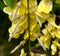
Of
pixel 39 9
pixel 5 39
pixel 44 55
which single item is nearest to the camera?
pixel 39 9

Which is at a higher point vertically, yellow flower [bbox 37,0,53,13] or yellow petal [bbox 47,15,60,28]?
yellow flower [bbox 37,0,53,13]

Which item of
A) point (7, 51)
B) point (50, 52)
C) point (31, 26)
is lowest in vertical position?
point (7, 51)

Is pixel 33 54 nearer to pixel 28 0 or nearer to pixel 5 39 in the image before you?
pixel 28 0

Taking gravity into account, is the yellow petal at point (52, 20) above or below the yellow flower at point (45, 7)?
below

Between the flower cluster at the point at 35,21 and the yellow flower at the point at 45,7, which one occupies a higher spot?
the yellow flower at the point at 45,7

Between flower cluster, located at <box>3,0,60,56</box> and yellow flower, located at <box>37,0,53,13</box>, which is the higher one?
yellow flower, located at <box>37,0,53,13</box>

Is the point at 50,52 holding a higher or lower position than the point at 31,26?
lower

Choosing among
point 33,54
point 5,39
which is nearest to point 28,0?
point 33,54

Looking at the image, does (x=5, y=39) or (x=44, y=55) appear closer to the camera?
(x=44, y=55)
